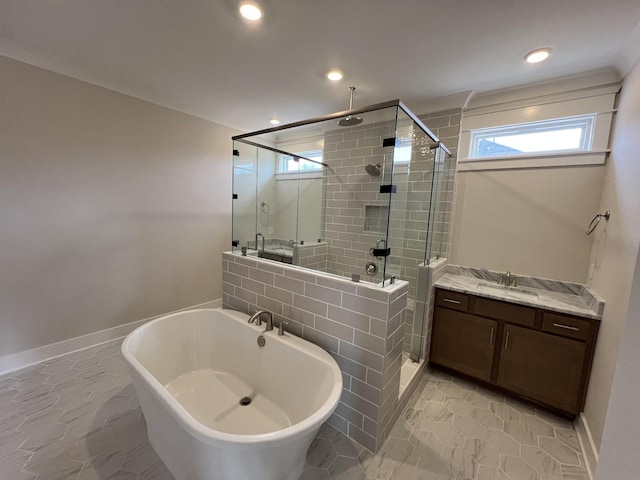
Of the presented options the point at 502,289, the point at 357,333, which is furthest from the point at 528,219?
the point at 357,333

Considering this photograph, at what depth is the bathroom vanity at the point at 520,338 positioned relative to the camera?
6.06ft

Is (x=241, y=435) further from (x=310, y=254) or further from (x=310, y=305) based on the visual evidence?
(x=310, y=254)

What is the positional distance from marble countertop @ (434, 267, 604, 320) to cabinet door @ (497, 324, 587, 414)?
0.75 ft

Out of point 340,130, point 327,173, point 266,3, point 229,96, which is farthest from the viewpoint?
point 327,173

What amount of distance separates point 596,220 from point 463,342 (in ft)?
4.78

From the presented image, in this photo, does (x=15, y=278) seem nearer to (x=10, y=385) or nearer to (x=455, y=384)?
(x=10, y=385)

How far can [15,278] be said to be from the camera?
2152 mm

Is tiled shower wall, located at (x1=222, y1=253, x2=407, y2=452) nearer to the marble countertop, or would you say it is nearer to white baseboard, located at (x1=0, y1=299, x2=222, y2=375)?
the marble countertop

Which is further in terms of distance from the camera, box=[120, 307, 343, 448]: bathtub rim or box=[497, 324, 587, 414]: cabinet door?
box=[497, 324, 587, 414]: cabinet door

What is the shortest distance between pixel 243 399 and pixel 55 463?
106cm

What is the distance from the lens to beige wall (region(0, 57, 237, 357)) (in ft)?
6.94

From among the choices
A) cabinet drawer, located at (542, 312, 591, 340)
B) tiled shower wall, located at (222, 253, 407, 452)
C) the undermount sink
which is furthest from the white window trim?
tiled shower wall, located at (222, 253, 407, 452)

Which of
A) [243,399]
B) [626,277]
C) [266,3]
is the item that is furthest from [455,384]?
[266,3]

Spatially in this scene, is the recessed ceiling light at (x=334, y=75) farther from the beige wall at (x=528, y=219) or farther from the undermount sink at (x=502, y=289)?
the undermount sink at (x=502, y=289)
